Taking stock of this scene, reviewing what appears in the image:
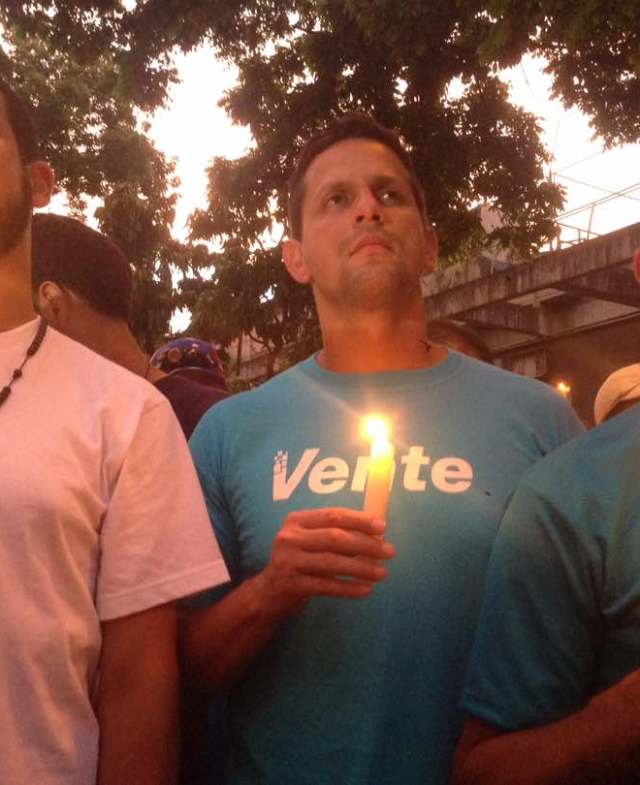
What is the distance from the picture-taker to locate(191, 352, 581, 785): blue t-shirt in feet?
5.47

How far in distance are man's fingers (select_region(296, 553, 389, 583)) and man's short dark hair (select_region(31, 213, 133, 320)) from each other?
2.04 m

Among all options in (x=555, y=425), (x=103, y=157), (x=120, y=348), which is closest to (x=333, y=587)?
(x=555, y=425)

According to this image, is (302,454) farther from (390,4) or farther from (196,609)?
(390,4)

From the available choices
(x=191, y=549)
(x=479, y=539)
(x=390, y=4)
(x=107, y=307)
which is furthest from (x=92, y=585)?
(x=390, y=4)

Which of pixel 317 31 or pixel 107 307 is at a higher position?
pixel 317 31

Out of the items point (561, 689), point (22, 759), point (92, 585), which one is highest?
point (92, 585)

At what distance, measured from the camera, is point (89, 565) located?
61.3 inches

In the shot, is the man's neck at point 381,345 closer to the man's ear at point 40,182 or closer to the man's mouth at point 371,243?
the man's mouth at point 371,243

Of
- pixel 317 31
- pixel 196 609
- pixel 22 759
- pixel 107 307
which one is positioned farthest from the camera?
pixel 317 31

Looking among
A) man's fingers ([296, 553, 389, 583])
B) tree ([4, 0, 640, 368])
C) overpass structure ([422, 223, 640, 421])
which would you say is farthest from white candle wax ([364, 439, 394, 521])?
overpass structure ([422, 223, 640, 421])

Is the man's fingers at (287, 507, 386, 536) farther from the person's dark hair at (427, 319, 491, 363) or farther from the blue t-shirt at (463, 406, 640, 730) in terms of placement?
the person's dark hair at (427, 319, 491, 363)

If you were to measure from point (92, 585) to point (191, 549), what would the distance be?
18cm

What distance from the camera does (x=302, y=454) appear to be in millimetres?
1903

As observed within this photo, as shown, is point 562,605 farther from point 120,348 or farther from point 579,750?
point 120,348
